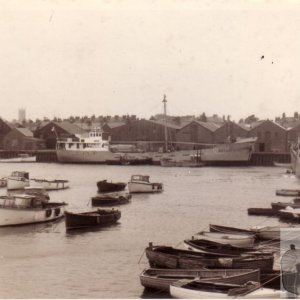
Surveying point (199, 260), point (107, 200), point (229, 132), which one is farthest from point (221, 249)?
point (229, 132)

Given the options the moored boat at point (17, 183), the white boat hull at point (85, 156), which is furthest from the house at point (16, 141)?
the moored boat at point (17, 183)

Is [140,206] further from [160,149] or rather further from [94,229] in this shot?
[160,149]

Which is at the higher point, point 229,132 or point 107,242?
point 229,132

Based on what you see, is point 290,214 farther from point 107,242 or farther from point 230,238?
point 107,242

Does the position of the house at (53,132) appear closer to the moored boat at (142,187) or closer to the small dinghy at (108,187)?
the small dinghy at (108,187)

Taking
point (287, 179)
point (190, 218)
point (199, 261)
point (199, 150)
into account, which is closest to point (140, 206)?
point (190, 218)

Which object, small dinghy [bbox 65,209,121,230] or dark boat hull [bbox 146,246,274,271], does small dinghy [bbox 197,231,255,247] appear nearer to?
dark boat hull [bbox 146,246,274,271]

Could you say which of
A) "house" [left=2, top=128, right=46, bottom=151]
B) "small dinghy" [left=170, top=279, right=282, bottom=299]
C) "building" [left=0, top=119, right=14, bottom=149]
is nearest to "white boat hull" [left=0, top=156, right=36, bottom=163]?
"house" [left=2, top=128, right=46, bottom=151]
